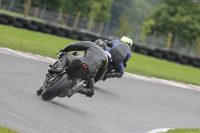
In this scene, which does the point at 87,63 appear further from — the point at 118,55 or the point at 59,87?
the point at 118,55

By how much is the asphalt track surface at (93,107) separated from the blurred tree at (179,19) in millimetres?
38801

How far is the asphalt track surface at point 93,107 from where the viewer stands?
636 centimetres

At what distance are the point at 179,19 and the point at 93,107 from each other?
44811 mm

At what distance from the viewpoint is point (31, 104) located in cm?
711

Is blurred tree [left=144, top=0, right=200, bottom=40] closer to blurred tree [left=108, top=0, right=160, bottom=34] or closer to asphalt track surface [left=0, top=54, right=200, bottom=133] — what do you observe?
blurred tree [left=108, top=0, right=160, bottom=34]

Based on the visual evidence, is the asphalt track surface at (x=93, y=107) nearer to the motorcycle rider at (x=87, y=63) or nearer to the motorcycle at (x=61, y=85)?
the motorcycle at (x=61, y=85)

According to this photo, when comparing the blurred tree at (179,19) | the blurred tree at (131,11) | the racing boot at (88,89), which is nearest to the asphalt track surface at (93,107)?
the racing boot at (88,89)

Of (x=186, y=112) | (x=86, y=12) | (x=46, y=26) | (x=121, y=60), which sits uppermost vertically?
(x=121, y=60)

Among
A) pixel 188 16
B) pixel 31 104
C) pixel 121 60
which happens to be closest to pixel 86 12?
pixel 188 16

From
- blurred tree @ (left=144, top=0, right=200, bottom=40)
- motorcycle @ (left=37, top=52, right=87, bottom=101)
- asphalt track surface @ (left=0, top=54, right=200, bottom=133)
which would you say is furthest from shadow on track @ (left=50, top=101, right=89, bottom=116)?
blurred tree @ (left=144, top=0, right=200, bottom=40)

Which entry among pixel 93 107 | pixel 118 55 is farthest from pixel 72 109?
pixel 118 55

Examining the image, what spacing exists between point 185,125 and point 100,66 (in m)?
2.45

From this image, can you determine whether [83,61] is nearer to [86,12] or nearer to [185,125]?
[185,125]

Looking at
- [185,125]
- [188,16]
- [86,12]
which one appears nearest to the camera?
[185,125]
